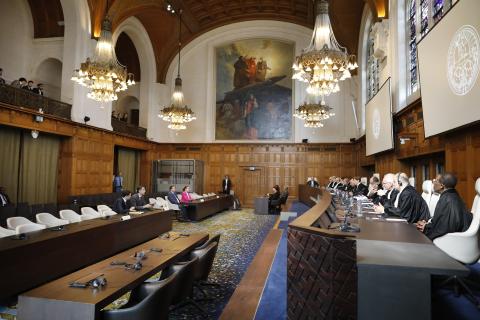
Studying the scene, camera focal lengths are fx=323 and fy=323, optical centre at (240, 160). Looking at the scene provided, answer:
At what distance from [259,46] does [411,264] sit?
17.9 metres

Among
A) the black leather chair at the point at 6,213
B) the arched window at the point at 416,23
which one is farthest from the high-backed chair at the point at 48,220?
the arched window at the point at 416,23

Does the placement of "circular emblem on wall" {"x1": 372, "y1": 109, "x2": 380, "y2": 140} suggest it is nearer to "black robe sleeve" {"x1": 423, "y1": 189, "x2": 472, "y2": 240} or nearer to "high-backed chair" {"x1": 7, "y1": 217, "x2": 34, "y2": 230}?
"black robe sleeve" {"x1": 423, "y1": 189, "x2": 472, "y2": 240}

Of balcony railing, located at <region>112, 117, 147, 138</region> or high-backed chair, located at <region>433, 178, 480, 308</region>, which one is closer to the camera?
high-backed chair, located at <region>433, 178, 480, 308</region>

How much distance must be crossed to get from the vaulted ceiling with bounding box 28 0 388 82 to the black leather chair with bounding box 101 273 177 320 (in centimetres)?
1139

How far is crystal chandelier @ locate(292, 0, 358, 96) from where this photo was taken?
6.81 m

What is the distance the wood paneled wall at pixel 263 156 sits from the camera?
6.28m

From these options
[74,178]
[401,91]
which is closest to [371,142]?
[401,91]

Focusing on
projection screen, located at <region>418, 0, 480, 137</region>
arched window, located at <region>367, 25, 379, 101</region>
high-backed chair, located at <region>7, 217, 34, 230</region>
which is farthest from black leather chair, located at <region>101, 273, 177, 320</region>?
arched window, located at <region>367, 25, 379, 101</region>

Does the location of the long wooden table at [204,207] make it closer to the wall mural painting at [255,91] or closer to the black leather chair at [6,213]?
the black leather chair at [6,213]

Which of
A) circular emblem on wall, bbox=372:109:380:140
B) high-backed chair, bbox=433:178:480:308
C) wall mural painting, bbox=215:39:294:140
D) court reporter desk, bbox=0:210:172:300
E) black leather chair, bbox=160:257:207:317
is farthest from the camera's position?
wall mural painting, bbox=215:39:294:140

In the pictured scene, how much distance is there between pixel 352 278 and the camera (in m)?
2.28

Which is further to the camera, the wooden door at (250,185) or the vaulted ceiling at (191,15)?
the wooden door at (250,185)

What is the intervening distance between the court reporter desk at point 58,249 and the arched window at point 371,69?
10907 mm

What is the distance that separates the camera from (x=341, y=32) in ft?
51.3
